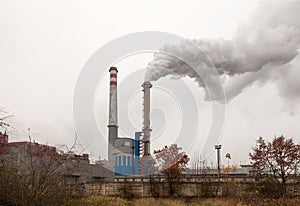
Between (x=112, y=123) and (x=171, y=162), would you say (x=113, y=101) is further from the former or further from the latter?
(x=171, y=162)

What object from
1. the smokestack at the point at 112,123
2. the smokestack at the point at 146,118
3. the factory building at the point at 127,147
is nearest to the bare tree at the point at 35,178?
the smokestack at the point at 146,118

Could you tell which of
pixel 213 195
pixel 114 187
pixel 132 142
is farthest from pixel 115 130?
pixel 213 195

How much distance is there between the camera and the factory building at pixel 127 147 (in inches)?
1444

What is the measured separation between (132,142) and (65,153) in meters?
30.7

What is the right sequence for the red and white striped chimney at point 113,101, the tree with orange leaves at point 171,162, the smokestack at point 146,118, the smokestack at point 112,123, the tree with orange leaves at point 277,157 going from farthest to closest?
the red and white striped chimney at point 113,101 → the smokestack at point 112,123 → the smokestack at point 146,118 → the tree with orange leaves at point 171,162 → the tree with orange leaves at point 277,157

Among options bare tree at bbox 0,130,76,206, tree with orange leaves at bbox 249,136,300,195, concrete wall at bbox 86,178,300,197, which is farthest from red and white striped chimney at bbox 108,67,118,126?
bare tree at bbox 0,130,76,206

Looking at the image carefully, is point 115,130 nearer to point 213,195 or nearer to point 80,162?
point 213,195

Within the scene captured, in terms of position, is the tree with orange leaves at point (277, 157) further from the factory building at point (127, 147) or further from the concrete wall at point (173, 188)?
the factory building at point (127, 147)

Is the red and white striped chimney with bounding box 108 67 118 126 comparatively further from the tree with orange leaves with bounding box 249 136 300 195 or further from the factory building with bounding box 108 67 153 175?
the tree with orange leaves with bounding box 249 136 300 195

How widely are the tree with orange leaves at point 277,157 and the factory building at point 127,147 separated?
17.9 metres

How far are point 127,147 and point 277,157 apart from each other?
21342 millimetres

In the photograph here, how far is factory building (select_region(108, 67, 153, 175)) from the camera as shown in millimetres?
36688

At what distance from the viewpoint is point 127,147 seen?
37.6m

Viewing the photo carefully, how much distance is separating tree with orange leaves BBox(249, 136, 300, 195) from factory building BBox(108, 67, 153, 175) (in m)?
17.9
